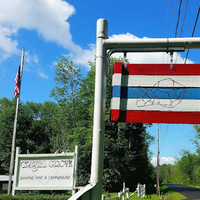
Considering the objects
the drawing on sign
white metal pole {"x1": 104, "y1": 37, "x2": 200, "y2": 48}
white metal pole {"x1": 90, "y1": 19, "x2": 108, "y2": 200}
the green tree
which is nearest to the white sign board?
white metal pole {"x1": 90, "y1": 19, "x2": 108, "y2": 200}

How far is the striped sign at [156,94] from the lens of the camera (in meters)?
3.06

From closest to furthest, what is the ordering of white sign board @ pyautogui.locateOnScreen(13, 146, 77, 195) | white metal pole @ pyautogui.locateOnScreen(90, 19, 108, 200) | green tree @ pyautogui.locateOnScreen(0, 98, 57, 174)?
white metal pole @ pyautogui.locateOnScreen(90, 19, 108, 200)
white sign board @ pyautogui.locateOnScreen(13, 146, 77, 195)
green tree @ pyautogui.locateOnScreen(0, 98, 57, 174)

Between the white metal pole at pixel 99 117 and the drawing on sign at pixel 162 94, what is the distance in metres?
0.48

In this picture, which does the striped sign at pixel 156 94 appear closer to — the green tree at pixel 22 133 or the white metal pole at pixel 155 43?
the white metal pole at pixel 155 43

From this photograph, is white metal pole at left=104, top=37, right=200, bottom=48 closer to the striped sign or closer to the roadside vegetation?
the striped sign

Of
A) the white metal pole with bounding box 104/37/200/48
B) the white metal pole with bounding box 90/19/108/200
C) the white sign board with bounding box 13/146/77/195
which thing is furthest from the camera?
the white sign board with bounding box 13/146/77/195

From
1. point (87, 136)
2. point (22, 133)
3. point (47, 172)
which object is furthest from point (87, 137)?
point (47, 172)

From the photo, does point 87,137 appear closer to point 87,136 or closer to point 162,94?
point 87,136

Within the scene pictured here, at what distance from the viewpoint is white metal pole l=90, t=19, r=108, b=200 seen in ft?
9.19

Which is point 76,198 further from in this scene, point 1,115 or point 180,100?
point 1,115

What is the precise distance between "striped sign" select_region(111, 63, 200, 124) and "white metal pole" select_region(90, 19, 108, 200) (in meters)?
0.23

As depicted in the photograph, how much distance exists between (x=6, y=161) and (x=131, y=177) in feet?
56.0

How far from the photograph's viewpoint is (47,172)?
5.58 meters

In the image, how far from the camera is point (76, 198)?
2.31 meters
